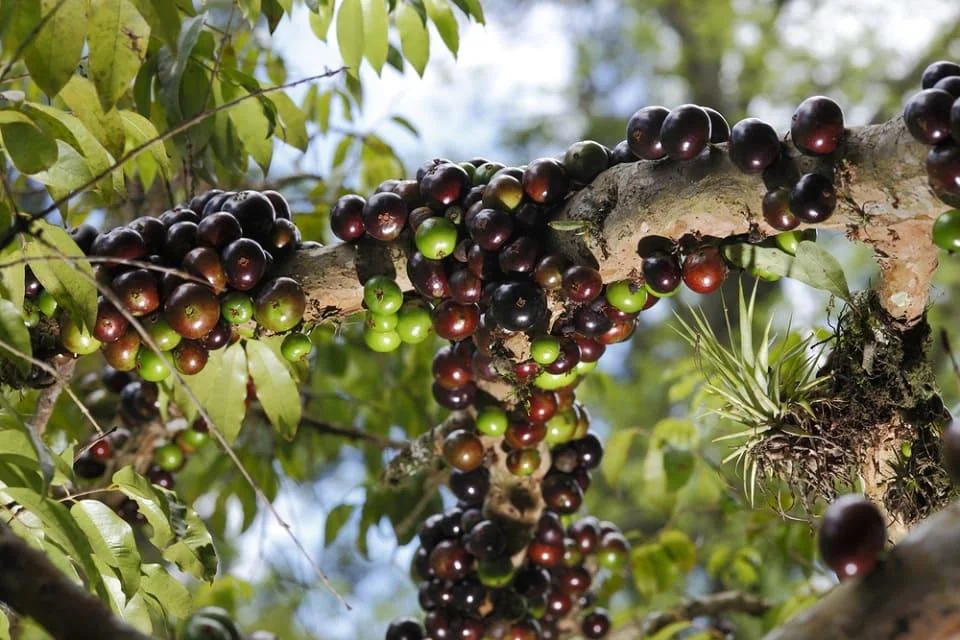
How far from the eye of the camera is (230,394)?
5.89 ft

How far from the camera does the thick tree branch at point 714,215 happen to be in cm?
123

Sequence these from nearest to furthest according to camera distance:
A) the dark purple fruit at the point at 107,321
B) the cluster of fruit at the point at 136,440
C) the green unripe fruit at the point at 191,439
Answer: the dark purple fruit at the point at 107,321
the cluster of fruit at the point at 136,440
the green unripe fruit at the point at 191,439

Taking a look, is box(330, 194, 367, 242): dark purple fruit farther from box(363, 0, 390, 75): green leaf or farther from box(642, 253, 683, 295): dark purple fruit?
box(642, 253, 683, 295): dark purple fruit

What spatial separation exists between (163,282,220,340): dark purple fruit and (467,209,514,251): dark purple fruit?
49 centimetres

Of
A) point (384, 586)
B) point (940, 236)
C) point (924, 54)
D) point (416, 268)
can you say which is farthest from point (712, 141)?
point (384, 586)

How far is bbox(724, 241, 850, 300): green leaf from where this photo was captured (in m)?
1.42

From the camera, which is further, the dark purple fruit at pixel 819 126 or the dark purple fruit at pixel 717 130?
the dark purple fruit at pixel 717 130

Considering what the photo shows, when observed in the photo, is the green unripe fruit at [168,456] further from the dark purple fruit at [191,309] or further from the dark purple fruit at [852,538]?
the dark purple fruit at [852,538]

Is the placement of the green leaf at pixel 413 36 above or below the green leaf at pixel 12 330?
above

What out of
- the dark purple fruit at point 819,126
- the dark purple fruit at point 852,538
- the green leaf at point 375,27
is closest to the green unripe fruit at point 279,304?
the green leaf at point 375,27

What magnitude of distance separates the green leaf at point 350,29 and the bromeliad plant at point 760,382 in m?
0.84

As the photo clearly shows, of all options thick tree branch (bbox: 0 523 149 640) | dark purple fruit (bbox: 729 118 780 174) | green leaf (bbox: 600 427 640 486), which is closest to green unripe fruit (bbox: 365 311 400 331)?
dark purple fruit (bbox: 729 118 780 174)

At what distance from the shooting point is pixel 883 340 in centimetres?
144

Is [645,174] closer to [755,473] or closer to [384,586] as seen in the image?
[755,473]
